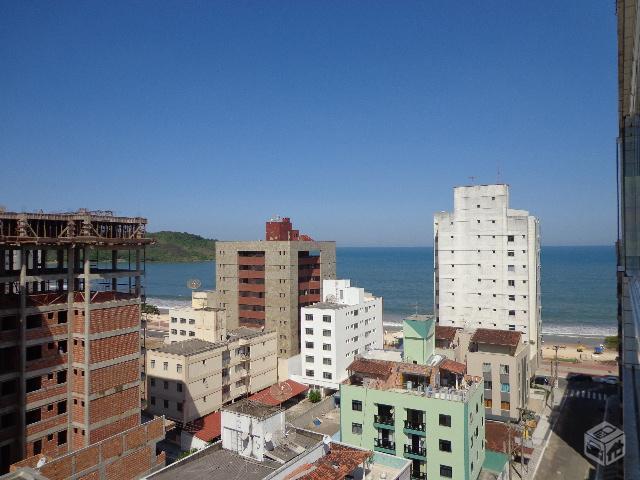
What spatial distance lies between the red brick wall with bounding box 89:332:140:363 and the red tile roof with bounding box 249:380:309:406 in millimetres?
19102

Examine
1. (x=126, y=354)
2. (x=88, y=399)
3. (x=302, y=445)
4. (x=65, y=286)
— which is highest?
(x=65, y=286)

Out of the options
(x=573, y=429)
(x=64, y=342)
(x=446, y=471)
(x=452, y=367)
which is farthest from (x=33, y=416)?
(x=573, y=429)

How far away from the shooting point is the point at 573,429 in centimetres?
4422

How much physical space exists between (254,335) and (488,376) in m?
24.4

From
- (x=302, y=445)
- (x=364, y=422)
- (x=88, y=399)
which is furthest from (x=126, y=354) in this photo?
(x=364, y=422)

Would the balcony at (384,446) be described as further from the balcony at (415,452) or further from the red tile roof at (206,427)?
the red tile roof at (206,427)

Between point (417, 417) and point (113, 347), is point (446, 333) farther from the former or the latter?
point (113, 347)

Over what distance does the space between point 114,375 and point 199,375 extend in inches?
596

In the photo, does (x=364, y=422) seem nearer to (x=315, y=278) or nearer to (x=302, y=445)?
(x=302, y=445)

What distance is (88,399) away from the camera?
2820cm

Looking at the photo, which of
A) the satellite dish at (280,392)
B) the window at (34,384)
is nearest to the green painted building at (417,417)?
the satellite dish at (280,392)

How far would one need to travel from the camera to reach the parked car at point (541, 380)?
59.4 m

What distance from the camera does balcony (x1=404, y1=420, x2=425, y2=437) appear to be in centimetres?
3158

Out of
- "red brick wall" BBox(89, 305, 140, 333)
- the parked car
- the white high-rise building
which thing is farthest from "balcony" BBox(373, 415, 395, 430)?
the parked car
